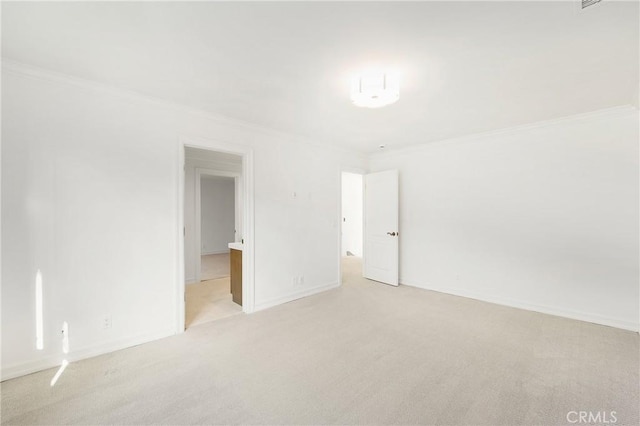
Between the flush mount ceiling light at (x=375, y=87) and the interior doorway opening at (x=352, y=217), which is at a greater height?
the flush mount ceiling light at (x=375, y=87)

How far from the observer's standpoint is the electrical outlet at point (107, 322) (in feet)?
8.12

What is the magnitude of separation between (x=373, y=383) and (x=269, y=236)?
2.25 metres

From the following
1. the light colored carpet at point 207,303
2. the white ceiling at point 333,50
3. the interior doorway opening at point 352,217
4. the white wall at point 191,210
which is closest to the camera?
the white ceiling at point 333,50

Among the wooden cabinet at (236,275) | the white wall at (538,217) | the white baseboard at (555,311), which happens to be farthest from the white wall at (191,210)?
the white baseboard at (555,311)

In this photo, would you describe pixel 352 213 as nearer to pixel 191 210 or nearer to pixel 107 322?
pixel 191 210

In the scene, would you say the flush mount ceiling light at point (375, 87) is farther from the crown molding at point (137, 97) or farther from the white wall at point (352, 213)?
the white wall at point (352, 213)

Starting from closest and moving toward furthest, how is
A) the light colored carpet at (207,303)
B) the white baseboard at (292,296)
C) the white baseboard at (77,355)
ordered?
the white baseboard at (77,355)
the light colored carpet at (207,303)
the white baseboard at (292,296)

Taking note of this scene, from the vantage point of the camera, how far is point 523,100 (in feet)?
9.11

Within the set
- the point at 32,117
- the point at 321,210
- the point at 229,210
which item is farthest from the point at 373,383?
the point at 229,210

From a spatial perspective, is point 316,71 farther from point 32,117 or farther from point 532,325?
point 532,325

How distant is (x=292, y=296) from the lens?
13.1ft

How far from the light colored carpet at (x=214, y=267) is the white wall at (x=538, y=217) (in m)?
3.90

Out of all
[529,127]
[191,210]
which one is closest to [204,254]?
[191,210]

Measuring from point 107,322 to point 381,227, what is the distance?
4.05 metres
